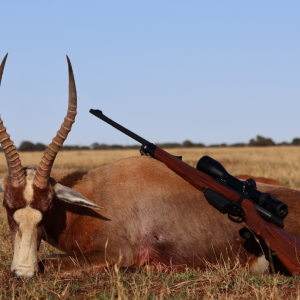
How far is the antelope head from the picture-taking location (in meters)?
4.57

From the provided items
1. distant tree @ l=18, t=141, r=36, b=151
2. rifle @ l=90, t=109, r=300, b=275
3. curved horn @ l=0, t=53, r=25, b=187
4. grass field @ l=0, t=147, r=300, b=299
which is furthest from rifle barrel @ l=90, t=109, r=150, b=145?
distant tree @ l=18, t=141, r=36, b=151

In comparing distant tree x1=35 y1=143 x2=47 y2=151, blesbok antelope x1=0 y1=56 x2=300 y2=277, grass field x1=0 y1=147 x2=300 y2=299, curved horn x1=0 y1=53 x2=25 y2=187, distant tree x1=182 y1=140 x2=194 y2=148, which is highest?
curved horn x1=0 y1=53 x2=25 y2=187

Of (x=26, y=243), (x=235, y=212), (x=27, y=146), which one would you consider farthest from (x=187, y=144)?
(x=26, y=243)

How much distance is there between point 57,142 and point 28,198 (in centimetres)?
75

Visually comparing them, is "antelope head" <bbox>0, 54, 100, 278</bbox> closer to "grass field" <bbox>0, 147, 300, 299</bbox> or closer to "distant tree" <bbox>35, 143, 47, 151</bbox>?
"grass field" <bbox>0, 147, 300, 299</bbox>

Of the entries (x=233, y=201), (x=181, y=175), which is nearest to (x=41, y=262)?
(x=181, y=175)

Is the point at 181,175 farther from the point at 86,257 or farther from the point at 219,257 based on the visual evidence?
the point at 86,257

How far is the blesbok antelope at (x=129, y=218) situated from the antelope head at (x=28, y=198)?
1cm

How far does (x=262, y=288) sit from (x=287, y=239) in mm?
1058

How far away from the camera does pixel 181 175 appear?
567 centimetres

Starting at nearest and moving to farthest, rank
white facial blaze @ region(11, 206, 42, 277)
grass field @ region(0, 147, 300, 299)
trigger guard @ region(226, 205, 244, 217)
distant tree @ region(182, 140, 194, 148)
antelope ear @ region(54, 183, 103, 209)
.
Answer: grass field @ region(0, 147, 300, 299)
white facial blaze @ region(11, 206, 42, 277)
antelope ear @ region(54, 183, 103, 209)
trigger guard @ region(226, 205, 244, 217)
distant tree @ region(182, 140, 194, 148)

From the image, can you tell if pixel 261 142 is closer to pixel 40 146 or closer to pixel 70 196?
pixel 40 146

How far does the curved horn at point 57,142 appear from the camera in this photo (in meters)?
4.84

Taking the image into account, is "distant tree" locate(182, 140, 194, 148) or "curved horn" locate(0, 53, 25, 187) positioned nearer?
"curved horn" locate(0, 53, 25, 187)
